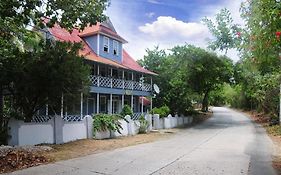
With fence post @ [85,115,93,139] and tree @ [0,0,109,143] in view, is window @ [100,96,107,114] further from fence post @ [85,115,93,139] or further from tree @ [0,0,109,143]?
tree @ [0,0,109,143]

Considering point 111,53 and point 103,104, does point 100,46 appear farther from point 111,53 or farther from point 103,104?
point 103,104

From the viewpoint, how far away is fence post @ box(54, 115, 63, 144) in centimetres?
1736

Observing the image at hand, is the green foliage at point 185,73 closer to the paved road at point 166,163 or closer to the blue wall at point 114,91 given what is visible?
the blue wall at point 114,91

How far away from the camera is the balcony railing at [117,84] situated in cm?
2725

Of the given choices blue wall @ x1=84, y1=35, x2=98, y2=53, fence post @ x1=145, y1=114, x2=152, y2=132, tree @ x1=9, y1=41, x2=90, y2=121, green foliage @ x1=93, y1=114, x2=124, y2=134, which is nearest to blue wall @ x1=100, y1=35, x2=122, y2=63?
blue wall @ x1=84, y1=35, x2=98, y2=53

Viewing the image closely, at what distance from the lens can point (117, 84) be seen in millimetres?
30297

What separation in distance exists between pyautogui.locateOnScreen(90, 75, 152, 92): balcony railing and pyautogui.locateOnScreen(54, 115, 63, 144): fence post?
322 inches

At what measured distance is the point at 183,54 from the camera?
1473 inches

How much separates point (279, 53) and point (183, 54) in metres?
26.0

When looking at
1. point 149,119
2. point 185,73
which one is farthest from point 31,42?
point 185,73

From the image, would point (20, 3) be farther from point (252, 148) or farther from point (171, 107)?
point (171, 107)

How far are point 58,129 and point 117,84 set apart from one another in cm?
1308

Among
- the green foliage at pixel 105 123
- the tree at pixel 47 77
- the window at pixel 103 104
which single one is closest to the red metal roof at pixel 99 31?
the window at pixel 103 104

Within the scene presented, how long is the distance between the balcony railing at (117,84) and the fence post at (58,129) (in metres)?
8.17
